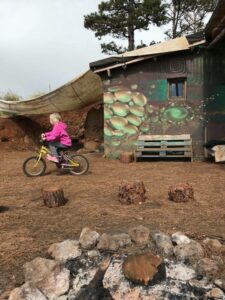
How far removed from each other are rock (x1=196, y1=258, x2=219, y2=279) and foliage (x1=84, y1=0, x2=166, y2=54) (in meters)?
22.5

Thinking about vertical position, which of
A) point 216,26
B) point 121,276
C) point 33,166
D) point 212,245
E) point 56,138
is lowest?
point 121,276

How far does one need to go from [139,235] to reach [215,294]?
1290 mm

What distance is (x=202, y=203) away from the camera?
6613 mm

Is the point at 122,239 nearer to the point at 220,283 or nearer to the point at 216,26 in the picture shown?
the point at 220,283

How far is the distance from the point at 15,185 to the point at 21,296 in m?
5.10

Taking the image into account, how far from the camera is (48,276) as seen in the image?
4.10 m

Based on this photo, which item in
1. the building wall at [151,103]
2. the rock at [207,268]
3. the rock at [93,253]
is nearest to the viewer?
the rock at [207,268]

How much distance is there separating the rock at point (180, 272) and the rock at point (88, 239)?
1006mm

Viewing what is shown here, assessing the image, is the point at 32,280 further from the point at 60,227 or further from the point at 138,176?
the point at 138,176

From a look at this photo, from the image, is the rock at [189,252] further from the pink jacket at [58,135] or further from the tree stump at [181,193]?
the pink jacket at [58,135]

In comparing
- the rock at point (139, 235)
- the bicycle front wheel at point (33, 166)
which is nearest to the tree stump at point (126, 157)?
the bicycle front wheel at point (33, 166)

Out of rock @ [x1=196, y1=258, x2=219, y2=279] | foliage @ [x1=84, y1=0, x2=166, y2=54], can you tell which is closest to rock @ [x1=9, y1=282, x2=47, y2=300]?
rock @ [x1=196, y1=258, x2=219, y2=279]

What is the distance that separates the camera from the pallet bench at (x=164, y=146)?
39.7 ft

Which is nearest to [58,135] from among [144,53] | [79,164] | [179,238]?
[79,164]
